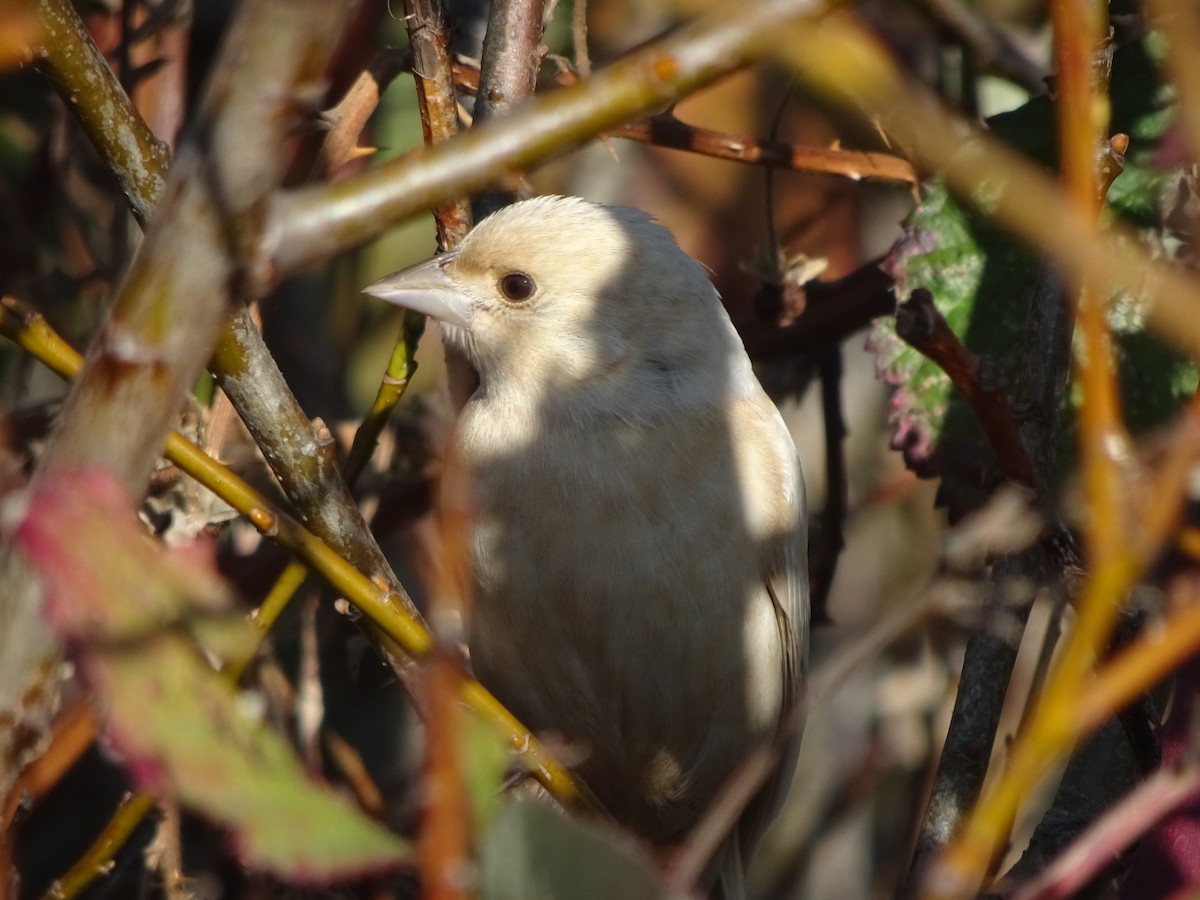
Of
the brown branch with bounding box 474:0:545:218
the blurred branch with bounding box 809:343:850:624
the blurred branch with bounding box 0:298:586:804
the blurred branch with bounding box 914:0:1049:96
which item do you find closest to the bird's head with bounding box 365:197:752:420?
the brown branch with bounding box 474:0:545:218

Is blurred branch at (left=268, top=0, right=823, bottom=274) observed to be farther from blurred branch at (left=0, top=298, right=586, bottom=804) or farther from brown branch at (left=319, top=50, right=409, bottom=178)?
brown branch at (left=319, top=50, right=409, bottom=178)

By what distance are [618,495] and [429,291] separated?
2.00 feet

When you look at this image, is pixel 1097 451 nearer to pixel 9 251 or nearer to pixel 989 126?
pixel 989 126

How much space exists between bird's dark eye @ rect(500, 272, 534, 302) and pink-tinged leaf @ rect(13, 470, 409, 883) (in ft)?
7.80

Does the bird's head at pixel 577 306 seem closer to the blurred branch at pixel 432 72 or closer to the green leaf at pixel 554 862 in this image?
the blurred branch at pixel 432 72

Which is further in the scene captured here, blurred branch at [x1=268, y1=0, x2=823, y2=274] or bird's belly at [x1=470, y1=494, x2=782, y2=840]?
bird's belly at [x1=470, y1=494, x2=782, y2=840]

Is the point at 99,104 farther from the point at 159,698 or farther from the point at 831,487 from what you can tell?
the point at 831,487

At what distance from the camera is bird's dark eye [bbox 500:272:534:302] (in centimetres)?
328

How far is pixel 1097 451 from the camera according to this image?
2.95 feet

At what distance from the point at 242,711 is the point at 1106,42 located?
151cm

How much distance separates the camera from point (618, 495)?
10.2 ft

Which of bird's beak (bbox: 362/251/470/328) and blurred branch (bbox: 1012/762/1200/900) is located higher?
blurred branch (bbox: 1012/762/1200/900)

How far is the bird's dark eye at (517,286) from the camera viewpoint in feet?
10.8

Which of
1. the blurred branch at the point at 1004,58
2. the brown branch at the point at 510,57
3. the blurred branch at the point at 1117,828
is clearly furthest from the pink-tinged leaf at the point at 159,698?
the blurred branch at the point at 1004,58
